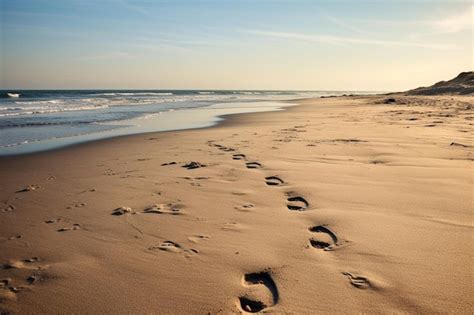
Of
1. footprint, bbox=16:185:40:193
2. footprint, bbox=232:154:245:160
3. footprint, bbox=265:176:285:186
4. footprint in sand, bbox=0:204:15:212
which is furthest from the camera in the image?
footprint, bbox=232:154:245:160

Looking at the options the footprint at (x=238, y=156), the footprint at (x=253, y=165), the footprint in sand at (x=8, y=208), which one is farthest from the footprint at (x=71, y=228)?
the footprint at (x=238, y=156)

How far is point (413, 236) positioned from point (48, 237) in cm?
296

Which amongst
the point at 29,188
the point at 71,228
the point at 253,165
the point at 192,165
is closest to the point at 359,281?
the point at 71,228

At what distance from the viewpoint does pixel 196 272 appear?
7.43 feet

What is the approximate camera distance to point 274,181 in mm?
4211

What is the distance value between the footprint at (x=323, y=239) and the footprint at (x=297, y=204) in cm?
47

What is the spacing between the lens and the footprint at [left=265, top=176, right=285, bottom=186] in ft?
13.5

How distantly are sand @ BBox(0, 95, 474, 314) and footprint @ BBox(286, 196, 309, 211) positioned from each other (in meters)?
0.01

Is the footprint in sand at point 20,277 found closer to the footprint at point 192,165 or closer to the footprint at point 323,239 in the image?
the footprint at point 323,239

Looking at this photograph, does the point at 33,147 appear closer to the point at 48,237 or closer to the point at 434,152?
the point at 48,237

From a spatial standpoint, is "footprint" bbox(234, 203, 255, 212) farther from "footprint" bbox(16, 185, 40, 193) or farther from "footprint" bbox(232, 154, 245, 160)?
"footprint" bbox(16, 185, 40, 193)

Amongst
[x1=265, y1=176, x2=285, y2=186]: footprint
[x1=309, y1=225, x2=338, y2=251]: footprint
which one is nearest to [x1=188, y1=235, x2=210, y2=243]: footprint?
[x1=309, y1=225, x2=338, y2=251]: footprint

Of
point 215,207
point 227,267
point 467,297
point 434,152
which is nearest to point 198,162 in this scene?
point 215,207

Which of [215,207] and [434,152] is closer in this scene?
[215,207]
